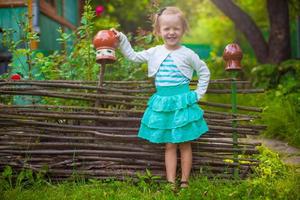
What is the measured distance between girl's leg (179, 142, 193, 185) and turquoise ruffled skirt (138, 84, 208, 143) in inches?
5.9

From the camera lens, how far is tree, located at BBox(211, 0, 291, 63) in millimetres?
8727

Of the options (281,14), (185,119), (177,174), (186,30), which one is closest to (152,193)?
(177,174)

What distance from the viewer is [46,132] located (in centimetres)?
383

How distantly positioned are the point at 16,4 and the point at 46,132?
4.00 meters

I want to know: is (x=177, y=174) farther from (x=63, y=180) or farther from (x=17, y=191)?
(x=17, y=191)

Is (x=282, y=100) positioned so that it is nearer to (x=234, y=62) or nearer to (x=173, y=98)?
(x=234, y=62)

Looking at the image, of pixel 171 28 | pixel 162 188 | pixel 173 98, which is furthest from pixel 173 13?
pixel 162 188

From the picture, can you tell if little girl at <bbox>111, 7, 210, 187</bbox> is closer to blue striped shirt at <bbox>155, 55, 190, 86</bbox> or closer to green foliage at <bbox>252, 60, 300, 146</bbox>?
blue striped shirt at <bbox>155, 55, 190, 86</bbox>

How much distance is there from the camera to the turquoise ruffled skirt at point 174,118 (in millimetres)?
3492

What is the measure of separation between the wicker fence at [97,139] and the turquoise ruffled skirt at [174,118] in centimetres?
20

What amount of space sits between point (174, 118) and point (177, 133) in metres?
0.11

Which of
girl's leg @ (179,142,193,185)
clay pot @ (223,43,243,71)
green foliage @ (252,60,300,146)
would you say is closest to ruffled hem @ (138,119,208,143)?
girl's leg @ (179,142,193,185)

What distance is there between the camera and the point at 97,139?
12.4ft

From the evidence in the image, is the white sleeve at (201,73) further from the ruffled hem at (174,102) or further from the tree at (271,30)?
the tree at (271,30)
